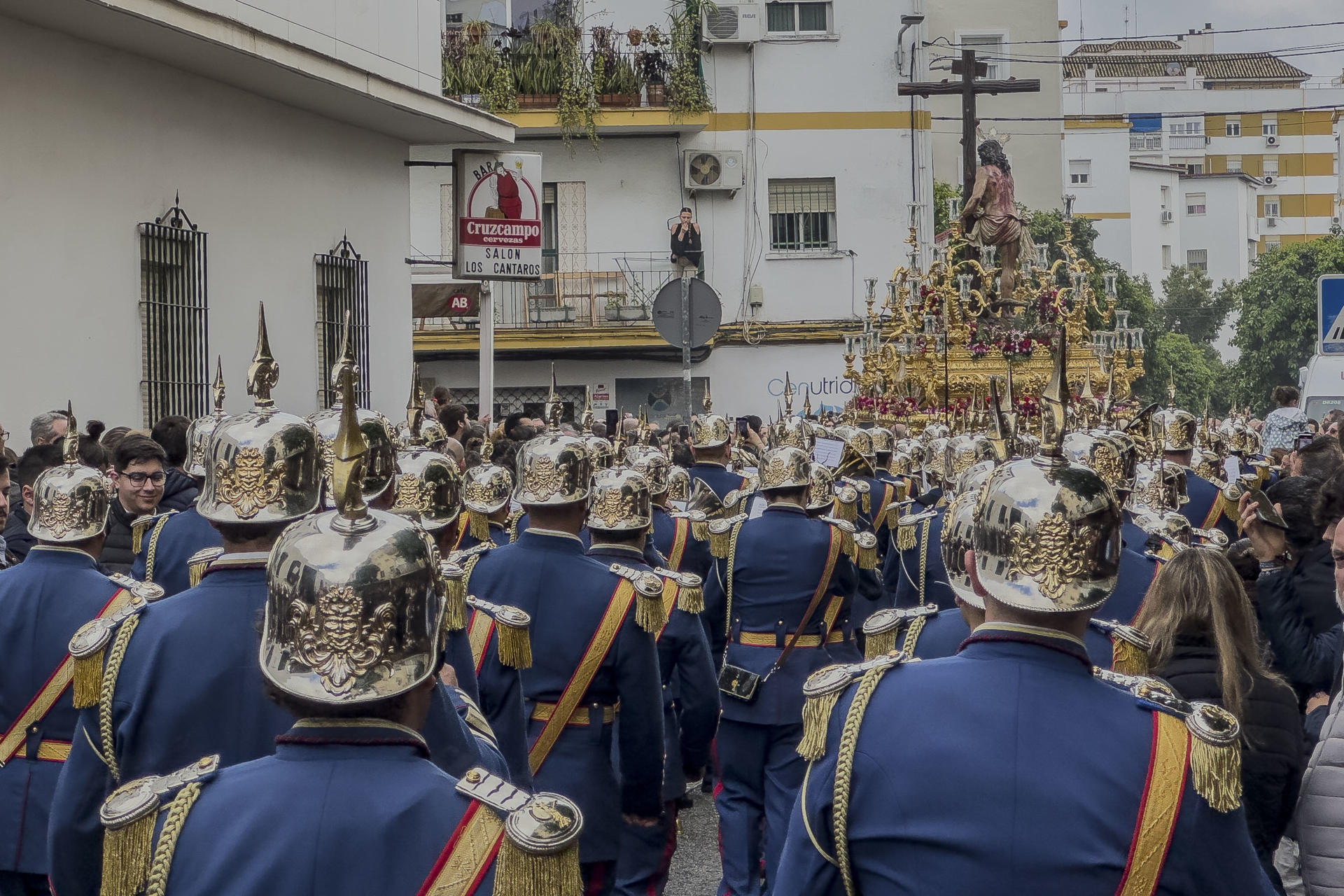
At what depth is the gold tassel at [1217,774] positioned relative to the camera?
2.88m

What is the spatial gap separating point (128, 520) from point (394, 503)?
2.62 meters

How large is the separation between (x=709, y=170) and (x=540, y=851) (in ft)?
84.7

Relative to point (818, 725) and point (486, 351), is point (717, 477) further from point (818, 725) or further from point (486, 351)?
point (818, 725)

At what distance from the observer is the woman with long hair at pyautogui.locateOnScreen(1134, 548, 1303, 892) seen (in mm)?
4496

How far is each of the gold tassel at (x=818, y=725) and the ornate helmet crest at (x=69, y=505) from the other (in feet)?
10.2

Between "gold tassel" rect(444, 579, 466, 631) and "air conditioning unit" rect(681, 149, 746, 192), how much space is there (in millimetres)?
23260

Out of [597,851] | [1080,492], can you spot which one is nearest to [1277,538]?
[597,851]

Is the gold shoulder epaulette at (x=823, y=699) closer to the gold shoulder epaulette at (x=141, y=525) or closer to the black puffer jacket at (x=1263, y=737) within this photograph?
the black puffer jacket at (x=1263, y=737)

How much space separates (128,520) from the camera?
301 inches

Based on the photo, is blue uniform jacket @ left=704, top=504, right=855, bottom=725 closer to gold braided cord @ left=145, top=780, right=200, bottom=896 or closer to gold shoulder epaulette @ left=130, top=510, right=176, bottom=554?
gold shoulder epaulette @ left=130, top=510, right=176, bottom=554

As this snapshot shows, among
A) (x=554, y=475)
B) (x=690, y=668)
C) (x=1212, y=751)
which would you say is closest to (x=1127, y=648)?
(x=1212, y=751)

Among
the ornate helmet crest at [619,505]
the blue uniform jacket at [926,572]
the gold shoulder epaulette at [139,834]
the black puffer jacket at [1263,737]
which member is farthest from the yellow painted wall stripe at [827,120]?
the gold shoulder epaulette at [139,834]

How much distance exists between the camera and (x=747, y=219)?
92.4 ft

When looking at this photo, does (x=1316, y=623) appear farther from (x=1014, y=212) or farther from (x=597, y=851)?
(x=1014, y=212)
